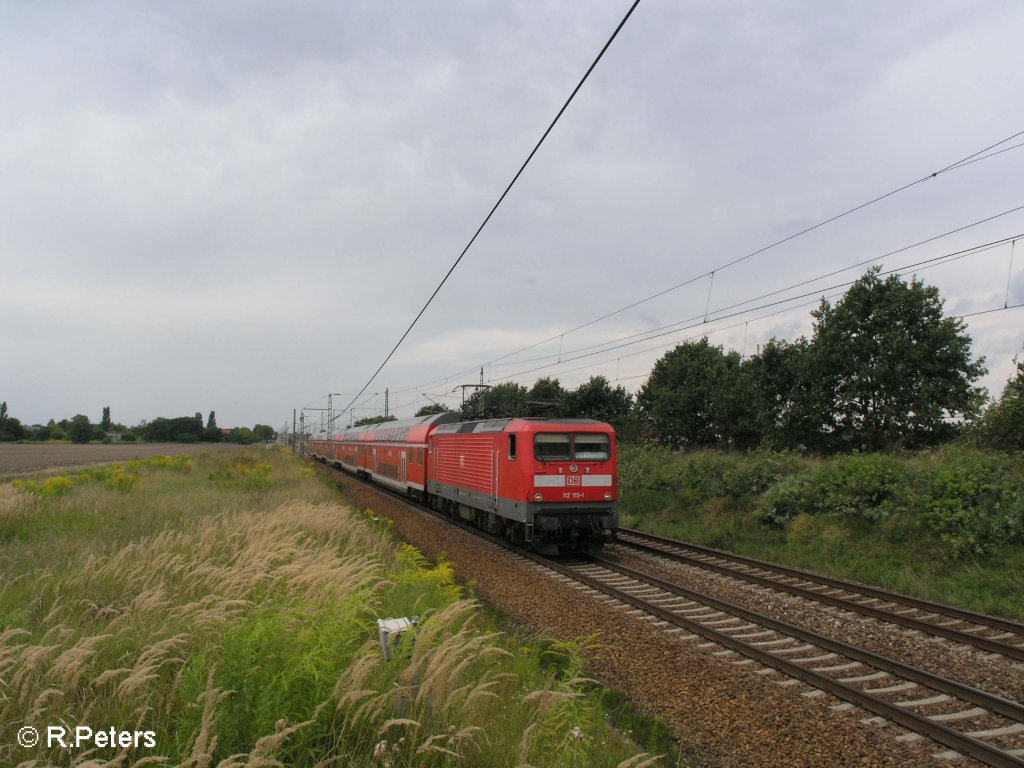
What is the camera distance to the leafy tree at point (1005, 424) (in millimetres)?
18469

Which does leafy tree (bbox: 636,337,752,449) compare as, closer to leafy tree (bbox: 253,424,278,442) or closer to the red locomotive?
the red locomotive

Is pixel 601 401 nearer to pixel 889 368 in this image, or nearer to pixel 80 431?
pixel 889 368

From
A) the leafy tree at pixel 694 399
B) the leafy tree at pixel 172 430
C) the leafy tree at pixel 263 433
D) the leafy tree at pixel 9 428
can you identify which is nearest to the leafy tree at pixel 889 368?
the leafy tree at pixel 694 399

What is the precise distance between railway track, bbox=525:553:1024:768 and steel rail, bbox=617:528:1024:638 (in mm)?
2701

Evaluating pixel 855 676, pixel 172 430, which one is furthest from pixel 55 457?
pixel 172 430

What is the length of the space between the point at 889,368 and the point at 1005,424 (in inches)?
386

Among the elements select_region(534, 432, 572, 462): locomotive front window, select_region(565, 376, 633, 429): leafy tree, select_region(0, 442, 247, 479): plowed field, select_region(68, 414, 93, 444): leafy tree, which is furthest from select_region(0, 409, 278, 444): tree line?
select_region(534, 432, 572, 462): locomotive front window

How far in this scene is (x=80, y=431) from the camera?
10931cm

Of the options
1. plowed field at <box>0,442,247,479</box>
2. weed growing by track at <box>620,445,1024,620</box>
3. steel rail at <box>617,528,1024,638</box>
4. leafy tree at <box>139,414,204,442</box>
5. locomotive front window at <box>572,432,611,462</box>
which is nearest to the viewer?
steel rail at <box>617,528,1024,638</box>

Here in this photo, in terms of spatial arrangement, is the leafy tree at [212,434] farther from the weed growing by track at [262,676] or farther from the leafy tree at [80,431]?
the weed growing by track at [262,676]

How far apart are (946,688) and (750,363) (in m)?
31.0

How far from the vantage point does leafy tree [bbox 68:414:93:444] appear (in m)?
108

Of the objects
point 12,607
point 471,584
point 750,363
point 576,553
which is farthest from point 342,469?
point 12,607

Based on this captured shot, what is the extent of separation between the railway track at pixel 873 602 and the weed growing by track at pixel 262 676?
4898 mm
